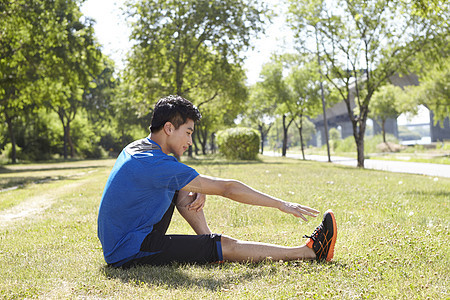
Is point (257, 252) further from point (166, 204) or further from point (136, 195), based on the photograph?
point (136, 195)

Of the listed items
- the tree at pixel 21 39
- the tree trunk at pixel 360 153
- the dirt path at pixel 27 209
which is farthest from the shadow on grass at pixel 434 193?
the tree at pixel 21 39

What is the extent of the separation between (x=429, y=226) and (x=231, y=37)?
2011cm

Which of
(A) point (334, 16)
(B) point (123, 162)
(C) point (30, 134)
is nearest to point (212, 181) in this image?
(B) point (123, 162)

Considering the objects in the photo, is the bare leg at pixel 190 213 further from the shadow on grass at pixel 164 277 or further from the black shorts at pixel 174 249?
the shadow on grass at pixel 164 277

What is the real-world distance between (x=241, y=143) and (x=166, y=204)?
2641 cm

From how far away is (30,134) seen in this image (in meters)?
40.6

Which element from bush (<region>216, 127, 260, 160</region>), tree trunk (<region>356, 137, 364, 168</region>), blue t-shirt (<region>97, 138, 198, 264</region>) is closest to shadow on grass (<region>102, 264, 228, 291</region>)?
blue t-shirt (<region>97, 138, 198, 264</region>)

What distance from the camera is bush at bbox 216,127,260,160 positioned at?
2983 cm

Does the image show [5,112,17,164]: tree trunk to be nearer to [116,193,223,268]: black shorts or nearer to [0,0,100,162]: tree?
[0,0,100,162]: tree

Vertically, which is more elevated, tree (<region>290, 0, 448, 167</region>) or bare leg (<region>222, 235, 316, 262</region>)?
tree (<region>290, 0, 448, 167</region>)

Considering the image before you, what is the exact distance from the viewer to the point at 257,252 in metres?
3.85

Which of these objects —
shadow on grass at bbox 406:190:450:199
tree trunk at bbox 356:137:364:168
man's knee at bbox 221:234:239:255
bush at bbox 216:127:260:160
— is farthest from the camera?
bush at bbox 216:127:260:160

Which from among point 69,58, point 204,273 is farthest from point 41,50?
point 204,273

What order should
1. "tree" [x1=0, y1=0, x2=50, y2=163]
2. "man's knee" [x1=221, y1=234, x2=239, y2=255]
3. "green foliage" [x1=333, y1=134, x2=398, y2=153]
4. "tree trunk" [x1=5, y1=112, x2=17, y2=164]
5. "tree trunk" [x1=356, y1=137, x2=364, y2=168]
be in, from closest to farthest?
1. "man's knee" [x1=221, y1=234, x2=239, y2=255]
2. "tree" [x1=0, y1=0, x2=50, y2=163]
3. "tree trunk" [x1=356, y1=137, x2=364, y2=168]
4. "tree trunk" [x1=5, y1=112, x2=17, y2=164]
5. "green foliage" [x1=333, y1=134, x2=398, y2=153]
